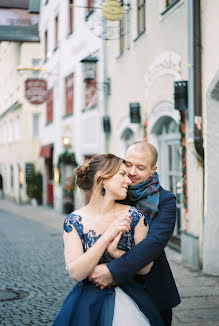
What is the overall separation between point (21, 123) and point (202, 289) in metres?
20.1

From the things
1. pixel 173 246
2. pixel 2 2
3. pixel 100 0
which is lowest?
pixel 173 246

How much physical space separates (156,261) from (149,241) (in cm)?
33

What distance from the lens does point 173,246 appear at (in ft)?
31.4

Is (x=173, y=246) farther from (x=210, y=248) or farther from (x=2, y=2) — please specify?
(x=2, y=2)

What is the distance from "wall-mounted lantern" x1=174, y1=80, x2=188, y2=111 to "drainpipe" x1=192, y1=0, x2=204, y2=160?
33 centimetres

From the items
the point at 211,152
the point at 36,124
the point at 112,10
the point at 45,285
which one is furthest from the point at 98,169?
the point at 36,124

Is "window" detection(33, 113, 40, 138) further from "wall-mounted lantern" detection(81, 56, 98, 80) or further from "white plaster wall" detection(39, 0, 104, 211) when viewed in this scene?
"wall-mounted lantern" detection(81, 56, 98, 80)

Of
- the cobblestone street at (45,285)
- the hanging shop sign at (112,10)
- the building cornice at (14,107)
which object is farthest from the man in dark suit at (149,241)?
the building cornice at (14,107)

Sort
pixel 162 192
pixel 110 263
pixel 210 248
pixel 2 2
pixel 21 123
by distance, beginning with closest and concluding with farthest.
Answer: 1. pixel 110 263
2. pixel 162 192
3. pixel 210 248
4. pixel 2 2
5. pixel 21 123

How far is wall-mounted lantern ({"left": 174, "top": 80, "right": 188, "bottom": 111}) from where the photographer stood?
26.4ft

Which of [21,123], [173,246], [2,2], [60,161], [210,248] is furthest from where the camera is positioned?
[21,123]

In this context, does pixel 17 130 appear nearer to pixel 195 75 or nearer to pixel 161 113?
pixel 161 113

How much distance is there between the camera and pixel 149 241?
2691 millimetres

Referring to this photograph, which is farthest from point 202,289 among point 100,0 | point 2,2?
point 2,2
